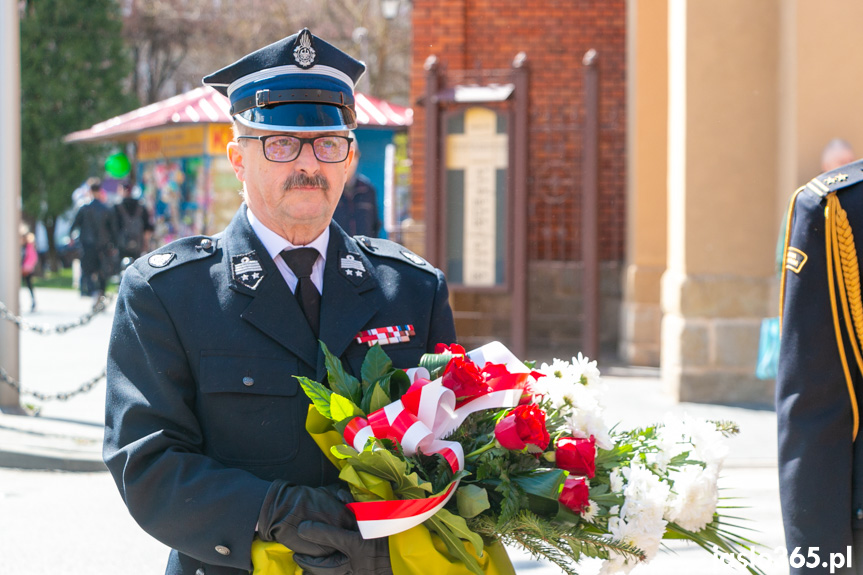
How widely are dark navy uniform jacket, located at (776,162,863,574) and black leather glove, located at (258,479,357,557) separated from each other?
0.99 m

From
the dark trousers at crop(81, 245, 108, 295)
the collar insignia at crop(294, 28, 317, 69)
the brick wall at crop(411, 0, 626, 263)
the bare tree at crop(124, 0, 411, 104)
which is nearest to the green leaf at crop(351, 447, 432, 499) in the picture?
the collar insignia at crop(294, 28, 317, 69)

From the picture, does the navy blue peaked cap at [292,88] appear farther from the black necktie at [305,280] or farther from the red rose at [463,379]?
the red rose at [463,379]

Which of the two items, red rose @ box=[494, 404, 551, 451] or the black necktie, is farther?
the black necktie

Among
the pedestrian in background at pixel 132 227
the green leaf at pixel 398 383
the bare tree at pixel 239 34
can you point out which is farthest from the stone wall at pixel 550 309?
the bare tree at pixel 239 34

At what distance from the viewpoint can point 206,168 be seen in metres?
20.4

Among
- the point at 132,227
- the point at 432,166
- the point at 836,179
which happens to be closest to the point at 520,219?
the point at 432,166

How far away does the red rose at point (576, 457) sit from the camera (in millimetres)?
2092

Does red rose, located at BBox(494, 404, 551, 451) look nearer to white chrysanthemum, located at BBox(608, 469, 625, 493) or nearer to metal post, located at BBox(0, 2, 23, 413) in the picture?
white chrysanthemum, located at BBox(608, 469, 625, 493)

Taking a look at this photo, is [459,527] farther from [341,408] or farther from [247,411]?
[247,411]

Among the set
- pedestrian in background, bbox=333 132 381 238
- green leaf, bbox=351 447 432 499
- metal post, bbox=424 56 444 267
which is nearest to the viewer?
green leaf, bbox=351 447 432 499

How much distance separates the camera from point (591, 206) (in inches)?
427

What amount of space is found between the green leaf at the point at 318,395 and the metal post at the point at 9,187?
7552 millimetres

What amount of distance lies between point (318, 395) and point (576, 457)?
525 mm

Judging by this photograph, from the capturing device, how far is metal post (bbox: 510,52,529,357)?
35.1ft
